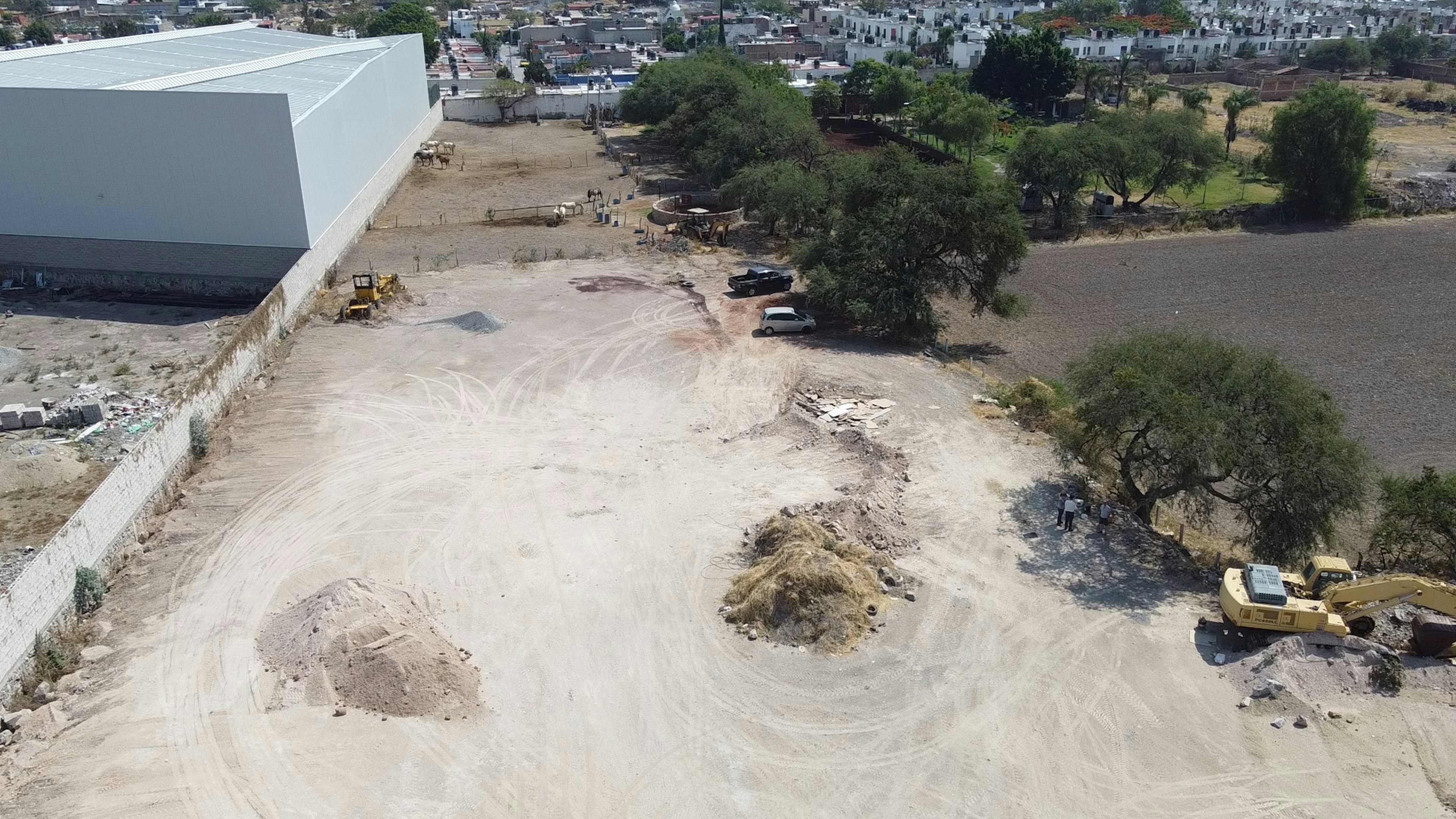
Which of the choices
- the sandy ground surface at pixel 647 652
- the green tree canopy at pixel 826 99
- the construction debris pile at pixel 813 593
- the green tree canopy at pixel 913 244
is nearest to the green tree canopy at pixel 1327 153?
the green tree canopy at pixel 913 244

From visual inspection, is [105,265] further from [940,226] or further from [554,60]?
[554,60]

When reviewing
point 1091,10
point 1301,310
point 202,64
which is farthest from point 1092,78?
point 1091,10

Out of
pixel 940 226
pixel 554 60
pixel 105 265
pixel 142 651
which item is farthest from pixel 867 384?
pixel 554 60

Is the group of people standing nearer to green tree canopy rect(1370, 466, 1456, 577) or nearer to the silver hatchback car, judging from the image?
green tree canopy rect(1370, 466, 1456, 577)

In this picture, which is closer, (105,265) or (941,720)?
(941,720)

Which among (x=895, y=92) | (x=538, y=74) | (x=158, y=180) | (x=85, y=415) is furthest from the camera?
(x=538, y=74)

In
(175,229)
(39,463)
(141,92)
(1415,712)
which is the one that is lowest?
(1415,712)

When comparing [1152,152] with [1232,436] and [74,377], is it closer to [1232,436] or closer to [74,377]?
[1232,436]
